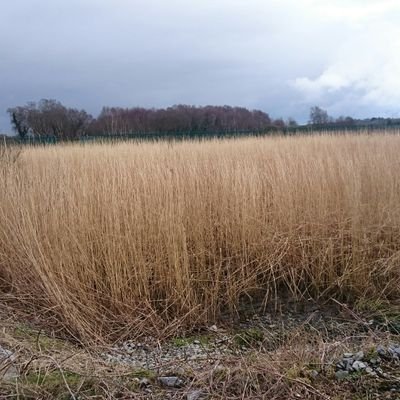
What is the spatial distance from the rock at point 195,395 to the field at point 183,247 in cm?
97

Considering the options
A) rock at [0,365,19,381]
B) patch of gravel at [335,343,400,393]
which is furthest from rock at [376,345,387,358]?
rock at [0,365,19,381]

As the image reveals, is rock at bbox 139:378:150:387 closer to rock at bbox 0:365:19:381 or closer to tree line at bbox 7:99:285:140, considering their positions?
rock at bbox 0:365:19:381

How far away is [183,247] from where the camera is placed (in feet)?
9.34

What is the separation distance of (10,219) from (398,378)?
2.70 metres

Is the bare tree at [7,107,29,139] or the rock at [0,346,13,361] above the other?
the bare tree at [7,107,29,139]

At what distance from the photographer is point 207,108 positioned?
58.1ft

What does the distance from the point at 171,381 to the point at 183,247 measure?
118 centimetres

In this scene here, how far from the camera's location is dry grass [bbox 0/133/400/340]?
273 cm

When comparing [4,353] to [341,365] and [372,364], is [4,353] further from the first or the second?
[372,364]

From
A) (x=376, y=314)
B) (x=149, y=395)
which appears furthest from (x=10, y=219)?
(x=376, y=314)

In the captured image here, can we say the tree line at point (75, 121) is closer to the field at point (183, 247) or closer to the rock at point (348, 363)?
the field at point (183, 247)

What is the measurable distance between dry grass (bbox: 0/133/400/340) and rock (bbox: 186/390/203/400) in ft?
3.24

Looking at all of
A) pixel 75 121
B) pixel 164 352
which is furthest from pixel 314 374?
pixel 75 121

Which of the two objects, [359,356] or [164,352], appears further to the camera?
[164,352]
